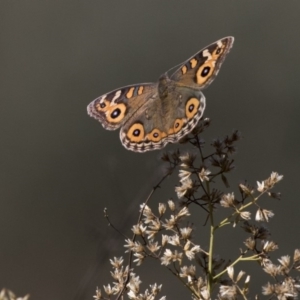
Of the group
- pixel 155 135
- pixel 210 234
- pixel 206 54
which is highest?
pixel 206 54

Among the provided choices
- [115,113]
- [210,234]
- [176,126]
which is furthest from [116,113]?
[210,234]

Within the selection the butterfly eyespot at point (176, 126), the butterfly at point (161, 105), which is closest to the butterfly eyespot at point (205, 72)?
the butterfly at point (161, 105)

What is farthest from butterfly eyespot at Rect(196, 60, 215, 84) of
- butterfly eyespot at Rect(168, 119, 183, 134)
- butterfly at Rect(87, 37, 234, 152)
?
butterfly eyespot at Rect(168, 119, 183, 134)

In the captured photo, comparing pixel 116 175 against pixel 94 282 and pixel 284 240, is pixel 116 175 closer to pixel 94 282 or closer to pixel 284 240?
pixel 94 282

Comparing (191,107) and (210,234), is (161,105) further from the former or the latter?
(210,234)

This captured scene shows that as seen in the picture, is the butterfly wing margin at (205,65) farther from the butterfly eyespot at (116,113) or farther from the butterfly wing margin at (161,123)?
the butterfly eyespot at (116,113)
